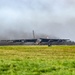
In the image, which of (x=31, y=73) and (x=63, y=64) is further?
(x=63, y=64)

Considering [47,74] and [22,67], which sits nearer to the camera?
[47,74]

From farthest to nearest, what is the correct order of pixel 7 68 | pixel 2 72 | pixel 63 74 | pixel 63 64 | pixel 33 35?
pixel 33 35 < pixel 63 64 < pixel 7 68 < pixel 2 72 < pixel 63 74

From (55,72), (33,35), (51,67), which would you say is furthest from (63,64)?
(33,35)

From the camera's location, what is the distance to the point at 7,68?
23.1m

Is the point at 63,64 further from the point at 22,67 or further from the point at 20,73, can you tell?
the point at 20,73

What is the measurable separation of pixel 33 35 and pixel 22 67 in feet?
419

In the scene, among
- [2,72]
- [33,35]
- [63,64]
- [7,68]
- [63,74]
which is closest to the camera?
[63,74]

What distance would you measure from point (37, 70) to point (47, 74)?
1.64 metres

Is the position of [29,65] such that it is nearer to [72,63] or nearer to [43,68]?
[43,68]

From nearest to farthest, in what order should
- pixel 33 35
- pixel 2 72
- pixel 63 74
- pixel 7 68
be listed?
pixel 63 74 → pixel 2 72 → pixel 7 68 → pixel 33 35

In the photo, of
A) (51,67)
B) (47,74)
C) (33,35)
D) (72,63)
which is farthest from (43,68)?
(33,35)

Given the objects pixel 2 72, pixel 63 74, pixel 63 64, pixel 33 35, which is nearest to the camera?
pixel 63 74

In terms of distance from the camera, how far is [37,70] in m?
22.0

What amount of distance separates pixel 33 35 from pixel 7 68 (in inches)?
5041
